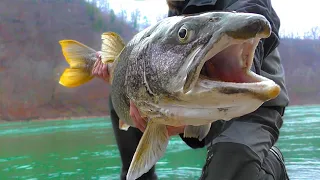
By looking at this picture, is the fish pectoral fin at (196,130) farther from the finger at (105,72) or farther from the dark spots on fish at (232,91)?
the finger at (105,72)

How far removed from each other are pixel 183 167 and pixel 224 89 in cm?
439

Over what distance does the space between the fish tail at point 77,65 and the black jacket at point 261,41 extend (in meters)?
0.94

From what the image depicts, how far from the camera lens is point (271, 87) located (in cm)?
135

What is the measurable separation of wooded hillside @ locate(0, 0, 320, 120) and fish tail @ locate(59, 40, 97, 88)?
39.6 meters

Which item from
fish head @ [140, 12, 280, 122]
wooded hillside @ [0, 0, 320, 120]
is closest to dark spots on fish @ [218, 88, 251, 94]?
fish head @ [140, 12, 280, 122]

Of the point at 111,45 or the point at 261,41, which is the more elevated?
the point at 261,41

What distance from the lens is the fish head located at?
138cm

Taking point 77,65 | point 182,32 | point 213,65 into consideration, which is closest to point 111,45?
point 77,65

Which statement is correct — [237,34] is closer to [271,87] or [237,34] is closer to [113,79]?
[271,87]

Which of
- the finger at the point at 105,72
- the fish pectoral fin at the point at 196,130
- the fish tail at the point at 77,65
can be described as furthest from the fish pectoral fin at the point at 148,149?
the fish tail at the point at 77,65

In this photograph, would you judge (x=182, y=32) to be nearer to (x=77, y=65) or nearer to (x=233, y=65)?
(x=233, y=65)

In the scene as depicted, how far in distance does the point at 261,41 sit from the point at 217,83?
1.01 metres

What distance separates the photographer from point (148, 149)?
1865 millimetres

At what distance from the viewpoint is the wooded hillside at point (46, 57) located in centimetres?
4403
